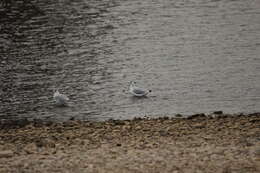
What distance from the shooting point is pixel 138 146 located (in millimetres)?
17562

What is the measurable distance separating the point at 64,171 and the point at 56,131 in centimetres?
491

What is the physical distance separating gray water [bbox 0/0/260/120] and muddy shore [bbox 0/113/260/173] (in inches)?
112

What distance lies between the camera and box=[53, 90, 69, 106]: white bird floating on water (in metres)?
24.6

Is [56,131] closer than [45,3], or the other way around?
[56,131]

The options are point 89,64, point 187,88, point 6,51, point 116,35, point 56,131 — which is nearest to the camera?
point 56,131

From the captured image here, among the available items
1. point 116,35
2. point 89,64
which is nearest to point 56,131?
point 89,64

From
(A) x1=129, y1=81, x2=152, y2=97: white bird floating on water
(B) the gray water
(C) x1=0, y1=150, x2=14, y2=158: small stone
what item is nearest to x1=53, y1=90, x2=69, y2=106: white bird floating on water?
(B) the gray water

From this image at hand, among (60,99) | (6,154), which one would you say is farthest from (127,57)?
(6,154)

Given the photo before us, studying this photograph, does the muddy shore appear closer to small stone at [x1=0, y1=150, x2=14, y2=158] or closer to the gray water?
small stone at [x1=0, y1=150, x2=14, y2=158]

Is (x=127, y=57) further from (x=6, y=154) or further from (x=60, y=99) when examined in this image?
(x=6, y=154)

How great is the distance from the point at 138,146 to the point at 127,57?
576 inches

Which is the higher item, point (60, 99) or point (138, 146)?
point (138, 146)

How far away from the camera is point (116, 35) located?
118 feet

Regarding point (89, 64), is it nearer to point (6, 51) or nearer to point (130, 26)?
point (6, 51)
